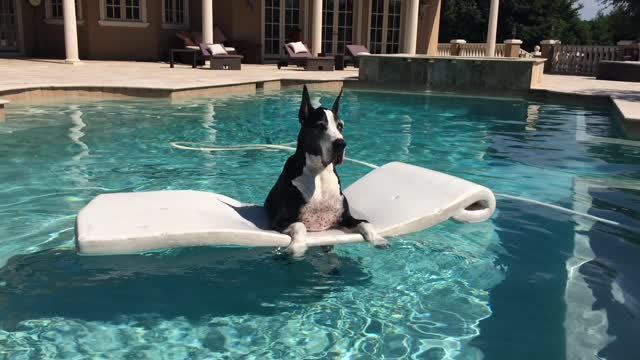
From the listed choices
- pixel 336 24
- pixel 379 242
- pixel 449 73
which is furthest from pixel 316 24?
pixel 379 242

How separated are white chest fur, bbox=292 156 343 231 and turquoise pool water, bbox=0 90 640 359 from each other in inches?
14.3

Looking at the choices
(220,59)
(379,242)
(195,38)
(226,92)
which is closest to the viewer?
(379,242)

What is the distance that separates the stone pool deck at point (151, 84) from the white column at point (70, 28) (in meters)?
0.33

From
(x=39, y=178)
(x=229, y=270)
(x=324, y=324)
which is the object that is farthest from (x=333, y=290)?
(x=39, y=178)

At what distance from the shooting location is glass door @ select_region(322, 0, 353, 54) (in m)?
23.6

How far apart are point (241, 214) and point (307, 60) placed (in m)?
15.8

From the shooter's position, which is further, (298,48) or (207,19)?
(298,48)

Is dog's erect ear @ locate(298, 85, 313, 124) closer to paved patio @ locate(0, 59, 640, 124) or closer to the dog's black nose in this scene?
the dog's black nose

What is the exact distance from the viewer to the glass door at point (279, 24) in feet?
74.8

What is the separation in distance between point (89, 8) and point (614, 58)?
Result: 1863 centimetres

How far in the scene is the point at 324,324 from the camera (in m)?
3.28

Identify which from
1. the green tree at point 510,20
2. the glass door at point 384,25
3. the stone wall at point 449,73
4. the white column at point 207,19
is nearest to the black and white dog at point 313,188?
the stone wall at point 449,73

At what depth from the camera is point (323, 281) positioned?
3.78 meters

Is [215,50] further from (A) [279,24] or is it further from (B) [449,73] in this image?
(B) [449,73]
